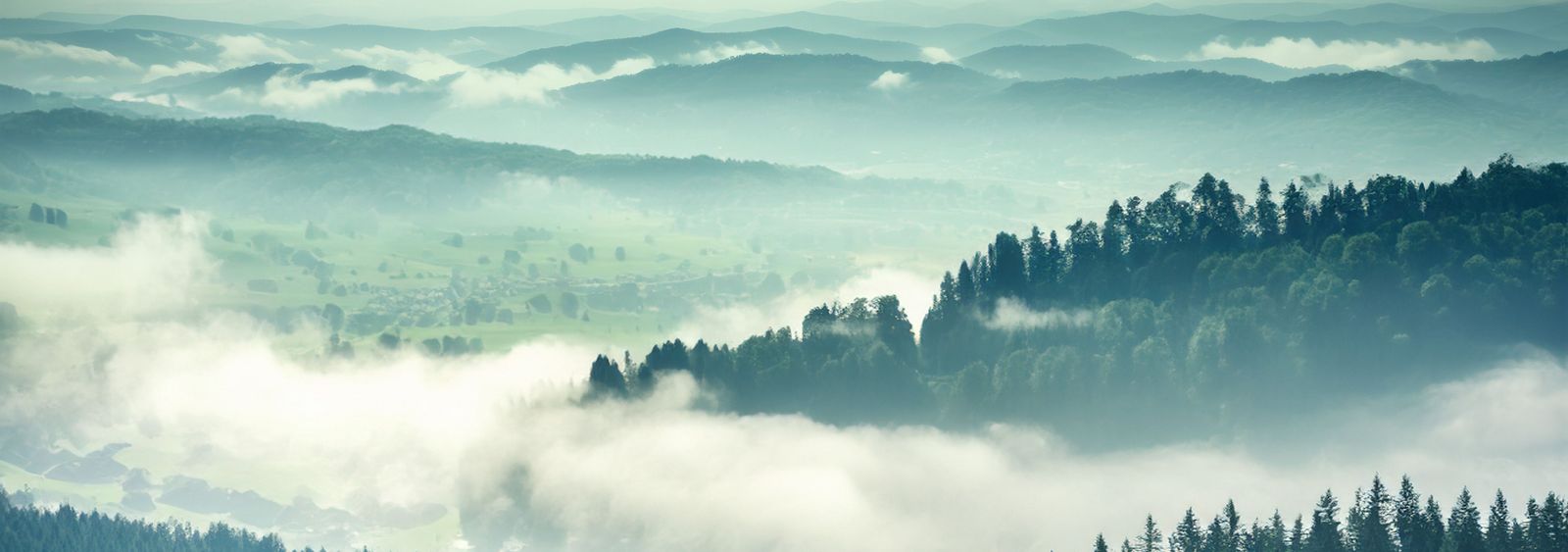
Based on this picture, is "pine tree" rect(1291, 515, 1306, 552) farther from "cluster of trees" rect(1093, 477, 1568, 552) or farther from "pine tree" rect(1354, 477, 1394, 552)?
"pine tree" rect(1354, 477, 1394, 552)

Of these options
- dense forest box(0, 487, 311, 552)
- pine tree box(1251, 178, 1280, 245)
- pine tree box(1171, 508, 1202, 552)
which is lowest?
dense forest box(0, 487, 311, 552)

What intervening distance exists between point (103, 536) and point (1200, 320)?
9123 cm

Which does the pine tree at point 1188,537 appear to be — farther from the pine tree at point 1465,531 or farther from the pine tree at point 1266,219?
the pine tree at point 1266,219

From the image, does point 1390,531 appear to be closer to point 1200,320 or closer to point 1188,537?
point 1188,537

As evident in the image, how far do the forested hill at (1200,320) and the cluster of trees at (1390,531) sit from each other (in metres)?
26.9

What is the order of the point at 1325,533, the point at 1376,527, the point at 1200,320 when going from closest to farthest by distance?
the point at 1376,527
the point at 1325,533
the point at 1200,320

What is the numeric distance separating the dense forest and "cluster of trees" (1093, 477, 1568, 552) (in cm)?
8279

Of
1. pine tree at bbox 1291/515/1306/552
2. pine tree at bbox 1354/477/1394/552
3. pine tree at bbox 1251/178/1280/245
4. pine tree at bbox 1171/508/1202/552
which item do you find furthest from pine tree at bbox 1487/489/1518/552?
pine tree at bbox 1251/178/1280/245

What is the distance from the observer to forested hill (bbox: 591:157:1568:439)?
14788cm

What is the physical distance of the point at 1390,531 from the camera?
4402 inches

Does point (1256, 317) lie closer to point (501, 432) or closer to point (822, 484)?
point (822, 484)

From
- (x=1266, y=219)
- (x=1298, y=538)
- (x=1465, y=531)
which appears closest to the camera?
(x=1465, y=531)

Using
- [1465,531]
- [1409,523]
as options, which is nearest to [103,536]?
[1409,523]

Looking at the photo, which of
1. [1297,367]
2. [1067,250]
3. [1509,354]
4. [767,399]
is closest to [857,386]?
[767,399]
